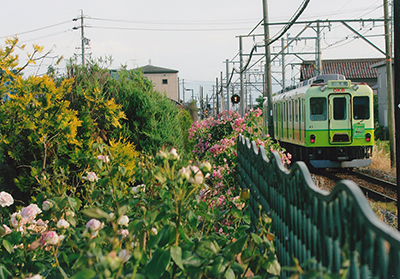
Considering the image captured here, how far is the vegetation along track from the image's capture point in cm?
1095

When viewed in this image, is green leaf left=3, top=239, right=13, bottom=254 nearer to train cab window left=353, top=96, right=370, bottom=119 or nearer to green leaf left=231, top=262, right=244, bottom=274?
green leaf left=231, top=262, right=244, bottom=274

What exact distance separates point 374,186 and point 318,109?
3.69 metres

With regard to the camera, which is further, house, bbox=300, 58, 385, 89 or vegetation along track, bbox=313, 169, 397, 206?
house, bbox=300, 58, 385, 89

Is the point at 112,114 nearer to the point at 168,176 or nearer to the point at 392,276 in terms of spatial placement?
the point at 168,176

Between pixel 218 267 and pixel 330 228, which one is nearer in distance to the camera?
pixel 330 228

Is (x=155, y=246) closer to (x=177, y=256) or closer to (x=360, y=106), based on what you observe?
(x=177, y=256)

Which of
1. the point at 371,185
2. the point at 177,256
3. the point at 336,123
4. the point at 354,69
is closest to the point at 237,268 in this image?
the point at 177,256

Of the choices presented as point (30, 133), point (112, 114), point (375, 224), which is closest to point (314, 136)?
point (112, 114)

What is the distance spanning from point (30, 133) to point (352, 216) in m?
4.66

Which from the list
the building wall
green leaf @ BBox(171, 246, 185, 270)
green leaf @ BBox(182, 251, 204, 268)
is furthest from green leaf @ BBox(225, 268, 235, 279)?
the building wall

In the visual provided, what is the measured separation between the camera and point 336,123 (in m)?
15.5

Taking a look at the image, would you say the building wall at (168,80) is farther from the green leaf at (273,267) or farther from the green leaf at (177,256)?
the green leaf at (177,256)

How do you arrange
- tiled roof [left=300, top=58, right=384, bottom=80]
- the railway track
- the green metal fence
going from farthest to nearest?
tiled roof [left=300, top=58, right=384, bottom=80]
the railway track
the green metal fence

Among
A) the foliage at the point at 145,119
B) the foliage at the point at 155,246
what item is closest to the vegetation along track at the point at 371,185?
the foliage at the point at 145,119
